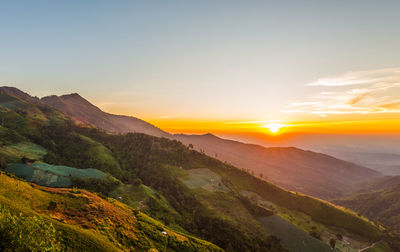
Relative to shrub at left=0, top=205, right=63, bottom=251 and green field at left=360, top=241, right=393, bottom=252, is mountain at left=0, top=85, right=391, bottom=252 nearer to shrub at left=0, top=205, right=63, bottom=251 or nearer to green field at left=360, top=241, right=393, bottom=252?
green field at left=360, top=241, right=393, bottom=252

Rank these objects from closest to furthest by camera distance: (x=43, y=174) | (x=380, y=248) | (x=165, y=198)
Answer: (x=43, y=174) → (x=165, y=198) → (x=380, y=248)

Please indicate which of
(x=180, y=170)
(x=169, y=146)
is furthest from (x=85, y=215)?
(x=169, y=146)

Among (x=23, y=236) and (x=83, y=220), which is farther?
(x=83, y=220)

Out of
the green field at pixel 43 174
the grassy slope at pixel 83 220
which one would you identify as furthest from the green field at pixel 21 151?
the grassy slope at pixel 83 220

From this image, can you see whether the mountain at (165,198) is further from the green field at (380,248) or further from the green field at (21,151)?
the green field at (380,248)

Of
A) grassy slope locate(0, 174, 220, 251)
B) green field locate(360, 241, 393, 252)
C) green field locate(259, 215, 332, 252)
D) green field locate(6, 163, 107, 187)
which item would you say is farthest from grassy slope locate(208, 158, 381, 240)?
grassy slope locate(0, 174, 220, 251)

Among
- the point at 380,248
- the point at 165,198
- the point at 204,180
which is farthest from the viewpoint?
the point at 204,180

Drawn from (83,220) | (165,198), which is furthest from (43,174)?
(83,220)

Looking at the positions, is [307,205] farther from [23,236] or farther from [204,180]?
[23,236]
